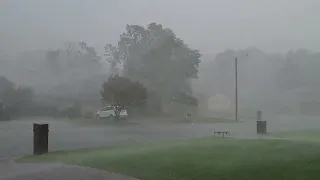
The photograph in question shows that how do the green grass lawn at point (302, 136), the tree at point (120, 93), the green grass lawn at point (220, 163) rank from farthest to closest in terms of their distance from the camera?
the tree at point (120, 93), the green grass lawn at point (302, 136), the green grass lawn at point (220, 163)

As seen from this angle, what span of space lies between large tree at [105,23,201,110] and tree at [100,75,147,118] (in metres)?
3.72

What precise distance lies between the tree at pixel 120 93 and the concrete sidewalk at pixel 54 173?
19.8 m

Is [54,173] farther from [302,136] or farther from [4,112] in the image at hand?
[4,112]

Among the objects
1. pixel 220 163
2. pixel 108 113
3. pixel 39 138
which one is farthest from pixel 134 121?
pixel 220 163

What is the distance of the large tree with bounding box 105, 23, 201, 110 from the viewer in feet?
110

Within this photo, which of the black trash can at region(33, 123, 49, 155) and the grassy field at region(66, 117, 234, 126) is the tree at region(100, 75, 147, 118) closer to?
the grassy field at region(66, 117, 234, 126)

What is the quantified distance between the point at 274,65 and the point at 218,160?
2605 cm

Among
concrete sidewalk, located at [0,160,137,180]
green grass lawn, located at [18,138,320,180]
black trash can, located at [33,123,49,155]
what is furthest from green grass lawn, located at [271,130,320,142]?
concrete sidewalk, located at [0,160,137,180]

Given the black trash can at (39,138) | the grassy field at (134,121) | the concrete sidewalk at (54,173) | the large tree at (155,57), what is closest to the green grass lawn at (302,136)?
the black trash can at (39,138)

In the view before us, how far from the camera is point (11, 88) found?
92.9 ft

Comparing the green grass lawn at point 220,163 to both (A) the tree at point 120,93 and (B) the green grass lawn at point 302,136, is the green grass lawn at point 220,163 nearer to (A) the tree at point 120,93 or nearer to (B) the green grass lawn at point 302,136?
(B) the green grass lawn at point 302,136

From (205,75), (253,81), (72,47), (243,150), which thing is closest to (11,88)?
(72,47)

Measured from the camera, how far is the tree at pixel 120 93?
94.6ft

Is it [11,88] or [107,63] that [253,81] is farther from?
[11,88]
